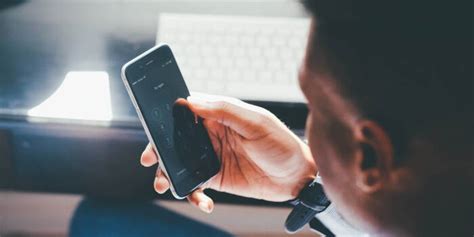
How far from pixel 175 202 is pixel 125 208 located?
59 millimetres

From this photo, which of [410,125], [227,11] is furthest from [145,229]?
[410,125]

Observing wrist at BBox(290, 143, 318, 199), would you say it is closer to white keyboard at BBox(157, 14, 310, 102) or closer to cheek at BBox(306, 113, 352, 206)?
white keyboard at BBox(157, 14, 310, 102)

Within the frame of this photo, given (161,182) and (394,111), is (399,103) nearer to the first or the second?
(394,111)

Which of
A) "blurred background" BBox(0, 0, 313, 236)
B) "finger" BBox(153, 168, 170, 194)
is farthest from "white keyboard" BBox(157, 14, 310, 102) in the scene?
"finger" BBox(153, 168, 170, 194)

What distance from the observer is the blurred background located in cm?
69

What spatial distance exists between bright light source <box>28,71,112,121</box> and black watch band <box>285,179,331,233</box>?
22 cm

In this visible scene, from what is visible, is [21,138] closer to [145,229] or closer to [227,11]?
[145,229]

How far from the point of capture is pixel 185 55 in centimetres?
71

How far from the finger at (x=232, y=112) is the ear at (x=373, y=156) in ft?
0.66

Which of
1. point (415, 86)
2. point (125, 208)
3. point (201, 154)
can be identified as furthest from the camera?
point (125, 208)

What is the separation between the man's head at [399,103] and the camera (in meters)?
0.38

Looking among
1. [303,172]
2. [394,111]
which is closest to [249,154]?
[303,172]

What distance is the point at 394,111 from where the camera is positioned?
0.40 m

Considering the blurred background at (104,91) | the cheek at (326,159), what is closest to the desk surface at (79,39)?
the blurred background at (104,91)
